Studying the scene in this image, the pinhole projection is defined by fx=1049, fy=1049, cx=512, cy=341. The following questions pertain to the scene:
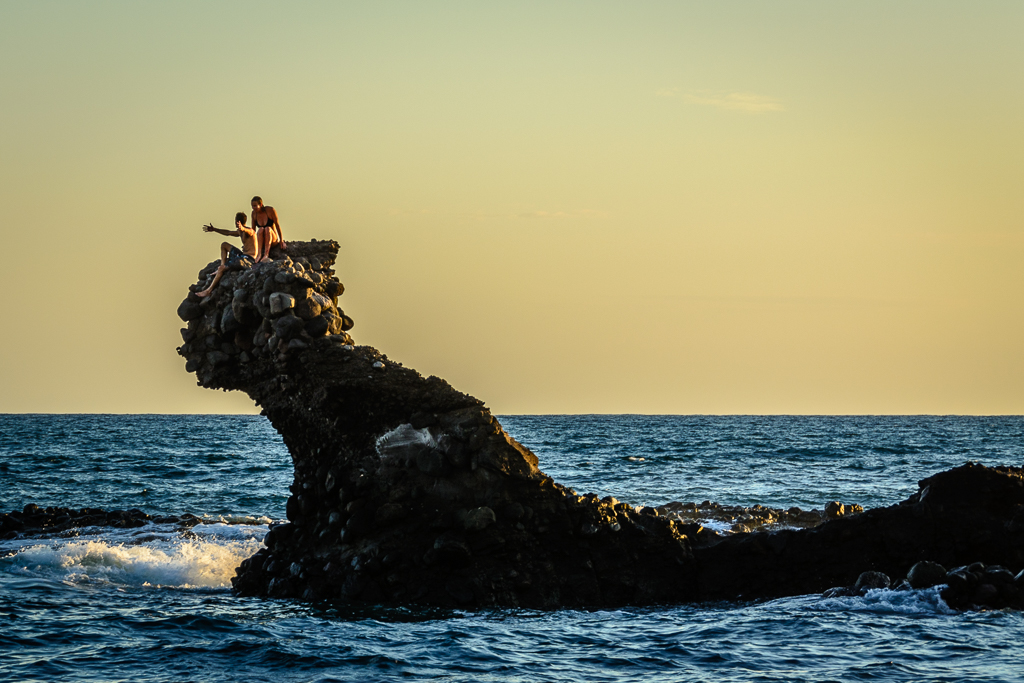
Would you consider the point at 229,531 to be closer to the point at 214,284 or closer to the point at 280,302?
the point at 214,284

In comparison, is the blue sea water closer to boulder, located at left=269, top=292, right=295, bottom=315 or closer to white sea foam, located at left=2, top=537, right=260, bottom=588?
white sea foam, located at left=2, top=537, right=260, bottom=588

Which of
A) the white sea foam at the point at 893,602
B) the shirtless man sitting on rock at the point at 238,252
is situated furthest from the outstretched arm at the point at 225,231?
the white sea foam at the point at 893,602

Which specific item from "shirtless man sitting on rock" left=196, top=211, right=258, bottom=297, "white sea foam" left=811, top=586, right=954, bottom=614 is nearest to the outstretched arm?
"shirtless man sitting on rock" left=196, top=211, right=258, bottom=297

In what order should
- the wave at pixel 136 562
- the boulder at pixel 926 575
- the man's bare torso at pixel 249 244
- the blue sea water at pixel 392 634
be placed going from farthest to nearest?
the wave at pixel 136 562
the man's bare torso at pixel 249 244
the boulder at pixel 926 575
the blue sea water at pixel 392 634

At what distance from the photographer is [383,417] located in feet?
50.2

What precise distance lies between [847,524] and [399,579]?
247 inches

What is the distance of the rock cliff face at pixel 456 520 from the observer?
14266 mm

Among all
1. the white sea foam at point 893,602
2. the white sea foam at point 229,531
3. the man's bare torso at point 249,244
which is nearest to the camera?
the white sea foam at point 893,602

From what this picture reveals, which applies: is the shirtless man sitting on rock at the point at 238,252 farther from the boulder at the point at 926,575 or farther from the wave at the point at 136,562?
the boulder at the point at 926,575

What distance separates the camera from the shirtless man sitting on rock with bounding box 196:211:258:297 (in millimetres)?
15844

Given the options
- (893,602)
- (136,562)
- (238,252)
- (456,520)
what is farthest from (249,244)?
(893,602)

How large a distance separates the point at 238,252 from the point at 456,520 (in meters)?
A: 5.47

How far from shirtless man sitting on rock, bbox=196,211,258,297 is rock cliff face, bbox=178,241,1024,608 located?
355 mm

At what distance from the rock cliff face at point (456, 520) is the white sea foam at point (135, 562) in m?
1.71
